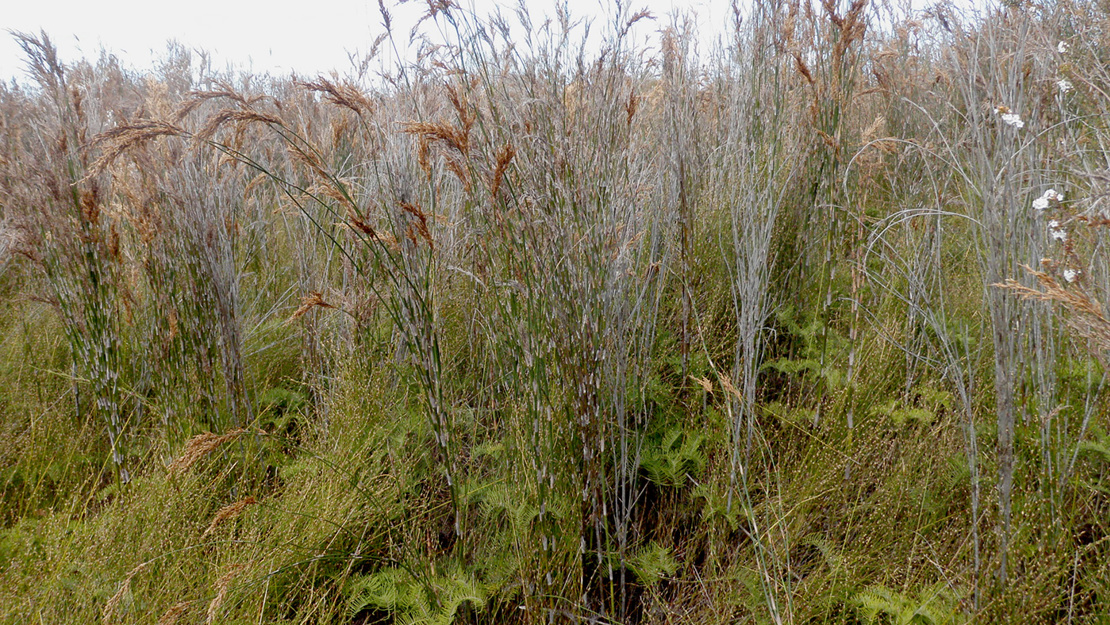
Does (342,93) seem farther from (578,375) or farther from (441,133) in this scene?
(578,375)

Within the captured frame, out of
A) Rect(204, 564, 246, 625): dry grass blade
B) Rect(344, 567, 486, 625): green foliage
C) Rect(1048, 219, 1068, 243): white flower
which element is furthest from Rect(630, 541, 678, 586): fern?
Rect(1048, 219, 1068, 243): white flower

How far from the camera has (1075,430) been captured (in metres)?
1.56

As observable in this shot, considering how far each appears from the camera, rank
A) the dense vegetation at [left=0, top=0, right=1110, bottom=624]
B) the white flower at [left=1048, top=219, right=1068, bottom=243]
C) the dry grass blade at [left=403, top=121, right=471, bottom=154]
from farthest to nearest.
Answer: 1. the dense vegetation at [left=0, top=0, right=1110, bottom=624]
2. the dry grass blade at [left=403, top=121, right=471, bottom=154]
3. the white flower at [left=1048, top=219, right=1068, bottom=243]

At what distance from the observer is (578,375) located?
155 centimetres

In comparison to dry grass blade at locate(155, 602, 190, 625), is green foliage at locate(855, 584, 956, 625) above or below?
below

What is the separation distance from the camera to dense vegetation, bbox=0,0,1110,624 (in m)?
1.47

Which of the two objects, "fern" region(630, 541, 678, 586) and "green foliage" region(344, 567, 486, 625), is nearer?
"green foliage" region(344, 567, 486, 625)

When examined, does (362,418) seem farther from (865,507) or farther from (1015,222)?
(1015,222)

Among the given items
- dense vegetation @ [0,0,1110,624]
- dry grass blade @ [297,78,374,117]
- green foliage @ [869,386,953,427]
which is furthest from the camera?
green foliage @ [869,386,953,427]

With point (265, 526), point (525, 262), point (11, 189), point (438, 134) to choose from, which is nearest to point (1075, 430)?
point (525, 262)

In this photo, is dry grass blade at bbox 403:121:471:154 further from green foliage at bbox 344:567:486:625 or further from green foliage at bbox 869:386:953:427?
green foliage at bbox 869:386:953:427

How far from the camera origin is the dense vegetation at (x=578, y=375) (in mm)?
1472

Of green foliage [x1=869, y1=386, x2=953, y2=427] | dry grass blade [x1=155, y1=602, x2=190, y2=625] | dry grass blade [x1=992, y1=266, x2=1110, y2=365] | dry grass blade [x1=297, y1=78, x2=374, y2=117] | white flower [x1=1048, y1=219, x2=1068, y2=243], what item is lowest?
dry grass blade [x1=155, y1=602, x2=190, y2=625]

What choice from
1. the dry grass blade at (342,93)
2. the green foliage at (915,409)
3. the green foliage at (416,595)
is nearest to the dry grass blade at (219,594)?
the green foliage at (416,595)
